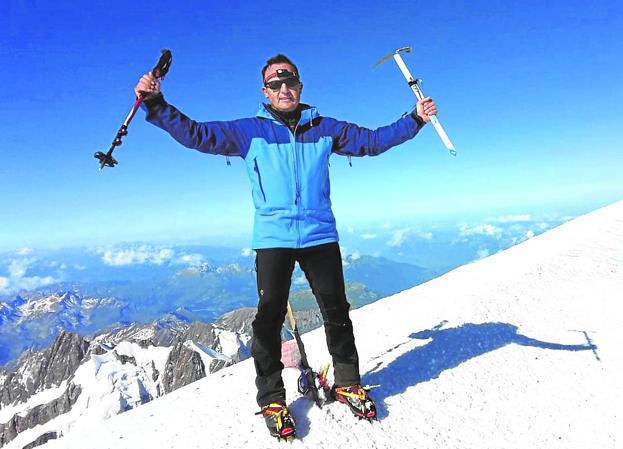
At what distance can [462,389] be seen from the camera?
5684 mm

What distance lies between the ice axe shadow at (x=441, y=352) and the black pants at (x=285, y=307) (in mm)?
965

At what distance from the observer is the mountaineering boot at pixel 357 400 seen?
4.88 meters

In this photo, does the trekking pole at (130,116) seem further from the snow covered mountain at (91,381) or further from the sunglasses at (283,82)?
the snow covered mountain at (91,381)

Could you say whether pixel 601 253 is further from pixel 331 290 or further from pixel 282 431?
pixel 282 431

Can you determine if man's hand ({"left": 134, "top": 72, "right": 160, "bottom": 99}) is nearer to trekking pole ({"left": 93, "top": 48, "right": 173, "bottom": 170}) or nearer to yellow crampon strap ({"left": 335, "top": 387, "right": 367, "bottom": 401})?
trekking pole ({"left": 93, "top": 48, "right": 173, "bottom": 170})

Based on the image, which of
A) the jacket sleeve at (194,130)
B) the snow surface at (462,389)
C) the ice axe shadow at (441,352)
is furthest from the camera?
the ice axe shadow at (441,352)

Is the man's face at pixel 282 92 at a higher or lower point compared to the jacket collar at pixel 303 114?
higher

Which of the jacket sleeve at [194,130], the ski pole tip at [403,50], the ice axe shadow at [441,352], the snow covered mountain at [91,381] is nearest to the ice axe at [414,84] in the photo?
the ski pole tip at [403,50]

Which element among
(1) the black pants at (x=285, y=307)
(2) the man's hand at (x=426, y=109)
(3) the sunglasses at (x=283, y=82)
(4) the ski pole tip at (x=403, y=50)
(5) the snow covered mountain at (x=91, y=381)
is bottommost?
(5) the snow covered mountain at (x=91, y=381)

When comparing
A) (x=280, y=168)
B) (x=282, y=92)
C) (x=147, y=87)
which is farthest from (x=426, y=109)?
(x=147, y=87)

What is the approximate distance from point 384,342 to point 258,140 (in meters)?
5.43

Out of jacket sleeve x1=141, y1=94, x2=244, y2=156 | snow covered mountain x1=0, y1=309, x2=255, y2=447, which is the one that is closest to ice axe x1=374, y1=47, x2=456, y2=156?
jacket sleeve x1=141, y1=94, x2=244, y2=156

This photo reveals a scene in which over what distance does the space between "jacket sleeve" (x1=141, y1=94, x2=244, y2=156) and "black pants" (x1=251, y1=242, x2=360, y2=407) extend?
1435 mm

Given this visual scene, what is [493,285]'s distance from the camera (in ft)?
33.8
